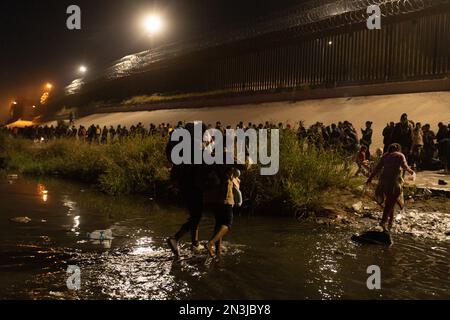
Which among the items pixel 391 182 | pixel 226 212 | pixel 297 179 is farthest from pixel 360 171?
pixel 226 212

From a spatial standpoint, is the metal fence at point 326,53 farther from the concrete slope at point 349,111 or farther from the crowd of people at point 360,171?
the crowd of people at point 360,171

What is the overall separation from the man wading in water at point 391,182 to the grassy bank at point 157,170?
2.00m

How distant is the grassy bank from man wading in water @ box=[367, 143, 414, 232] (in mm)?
1999

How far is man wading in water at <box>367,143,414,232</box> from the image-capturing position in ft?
32.8

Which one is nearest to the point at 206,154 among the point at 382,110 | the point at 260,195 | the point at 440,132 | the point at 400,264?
the point at 400,264

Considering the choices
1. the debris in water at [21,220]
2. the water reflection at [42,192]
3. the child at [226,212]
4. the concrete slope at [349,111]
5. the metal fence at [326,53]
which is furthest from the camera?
the metal fence at [326,53]

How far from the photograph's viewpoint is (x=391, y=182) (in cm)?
1000

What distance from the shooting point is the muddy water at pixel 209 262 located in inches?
255

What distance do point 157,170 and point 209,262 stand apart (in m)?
7.11

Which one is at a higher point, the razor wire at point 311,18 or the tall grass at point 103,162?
the razor wire at point 311,18

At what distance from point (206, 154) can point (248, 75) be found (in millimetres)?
23544

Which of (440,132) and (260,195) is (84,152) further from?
(440,132)

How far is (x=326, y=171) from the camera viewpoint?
12312mm

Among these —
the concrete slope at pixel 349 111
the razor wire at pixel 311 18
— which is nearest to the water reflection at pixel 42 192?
the concrete slope at pixel 349 111
